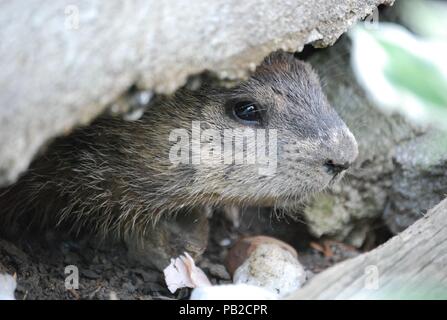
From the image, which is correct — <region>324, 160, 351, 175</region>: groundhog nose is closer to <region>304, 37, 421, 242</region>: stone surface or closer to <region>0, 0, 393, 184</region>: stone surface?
<region>0, 0, 393, 184</region>: stone surface

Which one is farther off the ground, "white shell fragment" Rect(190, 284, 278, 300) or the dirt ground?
the dirt ground

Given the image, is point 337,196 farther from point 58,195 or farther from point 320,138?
point 58,195

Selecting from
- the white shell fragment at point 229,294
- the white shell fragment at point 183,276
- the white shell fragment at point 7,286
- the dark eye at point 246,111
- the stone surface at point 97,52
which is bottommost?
the white shell fragment at point 229,294

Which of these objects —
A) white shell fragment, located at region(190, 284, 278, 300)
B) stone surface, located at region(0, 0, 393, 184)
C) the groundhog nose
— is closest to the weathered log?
white shell fragment, located at region(190, 284, 278, 300)

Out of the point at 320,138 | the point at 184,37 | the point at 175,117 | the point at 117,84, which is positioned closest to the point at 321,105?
the point at 320,138

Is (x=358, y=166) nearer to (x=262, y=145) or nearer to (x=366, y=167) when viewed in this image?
(x=366, y=167)

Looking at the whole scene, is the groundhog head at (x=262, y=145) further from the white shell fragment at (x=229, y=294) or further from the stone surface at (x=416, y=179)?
the stone surface at (x=416, y=179)

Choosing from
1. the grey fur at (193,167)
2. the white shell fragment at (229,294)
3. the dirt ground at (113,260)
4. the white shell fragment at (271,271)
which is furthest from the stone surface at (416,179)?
the white shell fragment at (229,294)
